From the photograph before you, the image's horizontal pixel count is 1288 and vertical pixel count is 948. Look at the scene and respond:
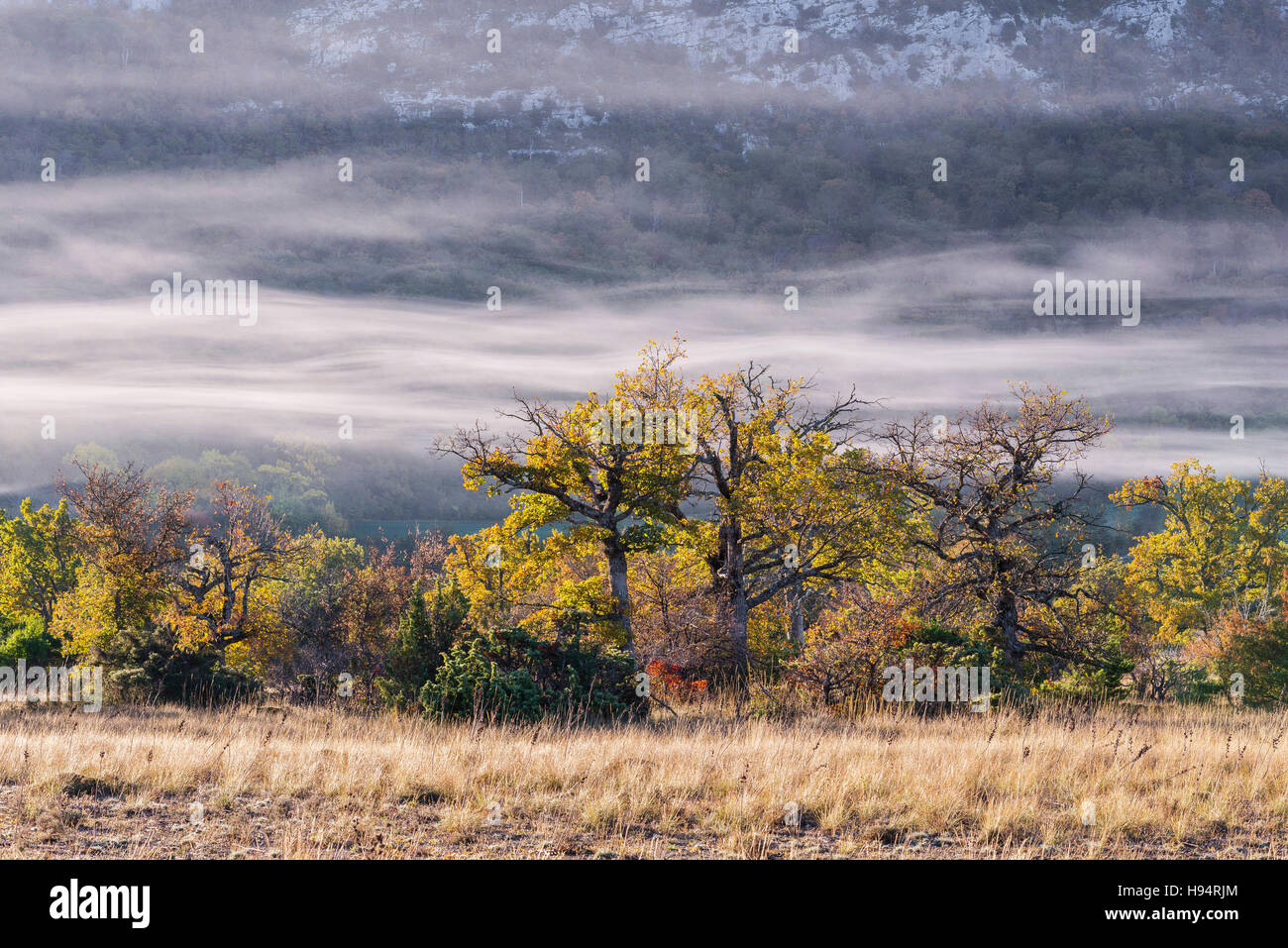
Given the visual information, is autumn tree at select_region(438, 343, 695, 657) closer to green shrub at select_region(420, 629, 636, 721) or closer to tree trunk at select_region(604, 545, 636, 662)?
tree trunk at select_region(604, 545, 636, 662)

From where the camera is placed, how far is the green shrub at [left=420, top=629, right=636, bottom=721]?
734 inches

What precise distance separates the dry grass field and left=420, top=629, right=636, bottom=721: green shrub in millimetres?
4099

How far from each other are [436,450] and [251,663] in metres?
16.6

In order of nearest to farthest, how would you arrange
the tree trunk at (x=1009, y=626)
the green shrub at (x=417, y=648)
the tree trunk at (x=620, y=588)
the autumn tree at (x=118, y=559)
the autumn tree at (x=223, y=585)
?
the green shrub at (x=417, y=648)
the tree trunk at (x=1009, y=626)
the tree trunk at (x=620, y=588)
the autumn tree at (x=118, y=559)
the autumn tree at (x=223, y=585)

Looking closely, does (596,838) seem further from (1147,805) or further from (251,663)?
(251,663)

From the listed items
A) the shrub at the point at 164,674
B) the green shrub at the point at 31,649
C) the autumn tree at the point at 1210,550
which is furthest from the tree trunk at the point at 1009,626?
the green shrub at the point at 31,649

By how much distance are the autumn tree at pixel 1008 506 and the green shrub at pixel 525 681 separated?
32.2 ft

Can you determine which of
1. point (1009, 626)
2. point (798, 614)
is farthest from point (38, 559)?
point (1009, 626)

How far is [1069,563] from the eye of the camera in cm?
2673

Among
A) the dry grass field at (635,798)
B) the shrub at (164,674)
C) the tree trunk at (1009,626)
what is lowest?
the shrub at (164,674)

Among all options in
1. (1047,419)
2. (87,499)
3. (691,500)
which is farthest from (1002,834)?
(87,499)

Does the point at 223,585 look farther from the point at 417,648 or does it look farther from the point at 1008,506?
the point at 1008,506

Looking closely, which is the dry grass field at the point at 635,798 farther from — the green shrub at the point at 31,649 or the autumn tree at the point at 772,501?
the green shrub at the point at 31,649

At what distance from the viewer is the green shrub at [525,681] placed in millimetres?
18641
